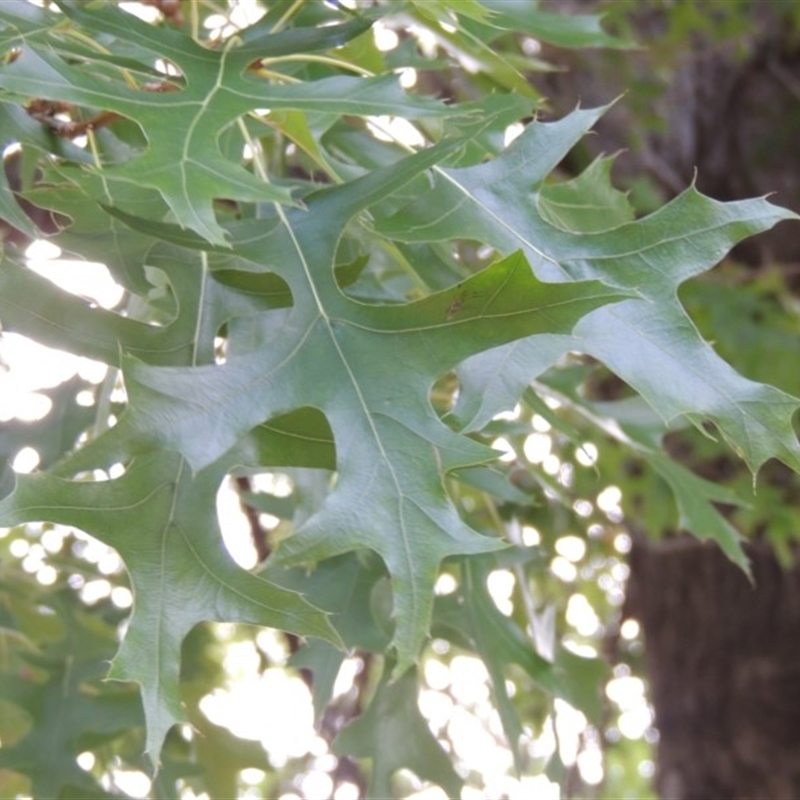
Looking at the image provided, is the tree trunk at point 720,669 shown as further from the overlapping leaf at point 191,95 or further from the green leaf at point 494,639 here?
the overlapping leaf at point 191,95

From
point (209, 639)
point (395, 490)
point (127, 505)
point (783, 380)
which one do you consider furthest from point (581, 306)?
point (783, 380)

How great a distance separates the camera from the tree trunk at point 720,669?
2281 mm

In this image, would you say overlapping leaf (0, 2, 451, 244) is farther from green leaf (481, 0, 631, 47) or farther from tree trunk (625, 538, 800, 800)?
tree trunk (625, 538, 800, 800)

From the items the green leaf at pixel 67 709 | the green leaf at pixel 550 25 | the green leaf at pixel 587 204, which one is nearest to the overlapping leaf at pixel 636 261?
the green leaf at pixel 587 204

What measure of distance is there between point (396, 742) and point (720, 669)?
1354mm

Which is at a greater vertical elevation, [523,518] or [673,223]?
[673,223]

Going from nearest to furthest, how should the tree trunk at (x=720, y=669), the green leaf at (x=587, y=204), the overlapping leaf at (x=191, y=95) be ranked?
the overlapping leaf at (x=191, y=95), the green leaf at (x=587, y=204), the tree trunk at (x=720, y=669)

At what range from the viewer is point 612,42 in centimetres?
123

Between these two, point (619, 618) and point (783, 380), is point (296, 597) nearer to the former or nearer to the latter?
point (783, 380)

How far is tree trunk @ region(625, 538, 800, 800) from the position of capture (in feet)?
7.48

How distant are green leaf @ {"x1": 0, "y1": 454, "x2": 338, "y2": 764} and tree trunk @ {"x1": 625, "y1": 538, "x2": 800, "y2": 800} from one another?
5.47ft

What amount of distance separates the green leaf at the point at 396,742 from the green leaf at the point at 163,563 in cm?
43

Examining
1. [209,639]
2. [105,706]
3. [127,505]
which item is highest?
[127,505]

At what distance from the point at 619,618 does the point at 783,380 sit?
1.00 meters
